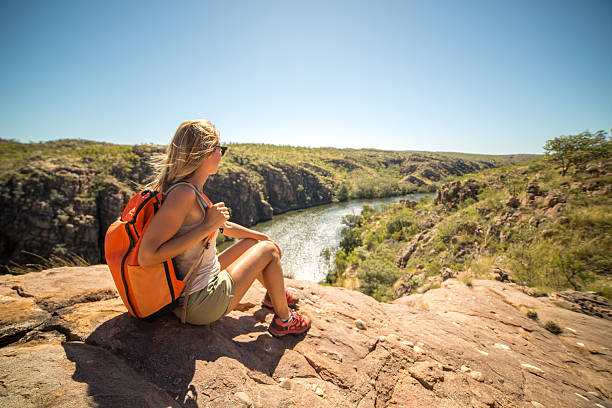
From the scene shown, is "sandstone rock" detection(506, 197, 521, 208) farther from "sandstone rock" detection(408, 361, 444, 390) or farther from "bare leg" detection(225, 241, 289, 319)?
"bare leg" detection(225, 241, 289, 319)

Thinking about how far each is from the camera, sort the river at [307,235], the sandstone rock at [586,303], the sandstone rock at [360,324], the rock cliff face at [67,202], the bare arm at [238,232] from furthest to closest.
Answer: the river at [307,235] → the rock cliff face at [67,202] → the sandstone rock at [586,303] → the sandstone rock at [360,324] → the bare arm at [238,232]

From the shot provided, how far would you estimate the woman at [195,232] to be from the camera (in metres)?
1.82

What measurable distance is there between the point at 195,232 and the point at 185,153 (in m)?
0.71

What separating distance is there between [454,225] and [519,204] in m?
3.91

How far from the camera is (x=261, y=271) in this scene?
9.05ft

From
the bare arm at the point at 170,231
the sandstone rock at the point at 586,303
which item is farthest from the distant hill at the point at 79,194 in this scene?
the sandstone rock at the point at 586,303

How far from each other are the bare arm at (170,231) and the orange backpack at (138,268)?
0.30 feet

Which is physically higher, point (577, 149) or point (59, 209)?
point (577, 149)

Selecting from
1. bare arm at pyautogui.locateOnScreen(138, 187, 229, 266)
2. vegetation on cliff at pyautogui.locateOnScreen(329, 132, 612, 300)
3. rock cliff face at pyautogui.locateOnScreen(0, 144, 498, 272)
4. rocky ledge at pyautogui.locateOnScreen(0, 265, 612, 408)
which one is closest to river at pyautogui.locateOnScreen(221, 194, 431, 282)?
rock cliff face at pyautogui.locateOnScreen(0, 144, 498, 272)

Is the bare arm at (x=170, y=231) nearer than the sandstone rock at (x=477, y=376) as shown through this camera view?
Yes

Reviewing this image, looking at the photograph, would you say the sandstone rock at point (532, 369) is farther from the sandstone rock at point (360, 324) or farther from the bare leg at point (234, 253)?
the bare leg at point (234, 253)

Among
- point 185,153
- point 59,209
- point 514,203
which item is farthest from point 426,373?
point 59,209

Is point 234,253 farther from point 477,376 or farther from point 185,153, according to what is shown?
point 477,376

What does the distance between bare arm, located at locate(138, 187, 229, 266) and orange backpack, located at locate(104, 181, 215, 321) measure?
0.30 ft
